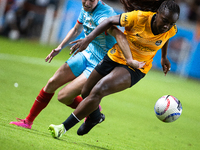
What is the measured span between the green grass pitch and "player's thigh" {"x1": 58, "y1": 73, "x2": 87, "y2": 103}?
1.66ft

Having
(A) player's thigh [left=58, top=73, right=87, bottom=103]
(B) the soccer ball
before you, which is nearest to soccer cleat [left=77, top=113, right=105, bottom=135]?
(A) player's thigh [left=58, top=73, right=87, bottom=103]

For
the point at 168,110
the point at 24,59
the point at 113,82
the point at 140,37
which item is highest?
the point at 140,37

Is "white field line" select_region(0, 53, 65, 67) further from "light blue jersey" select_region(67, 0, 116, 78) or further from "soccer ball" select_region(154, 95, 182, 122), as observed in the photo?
"soccer ball" select_region(154, 95, 182, 122)

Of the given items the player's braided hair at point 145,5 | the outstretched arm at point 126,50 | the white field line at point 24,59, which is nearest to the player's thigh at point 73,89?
the outstretched arm at point 126,50

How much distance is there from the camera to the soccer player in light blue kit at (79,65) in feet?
14.8

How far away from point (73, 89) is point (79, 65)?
1.21ft

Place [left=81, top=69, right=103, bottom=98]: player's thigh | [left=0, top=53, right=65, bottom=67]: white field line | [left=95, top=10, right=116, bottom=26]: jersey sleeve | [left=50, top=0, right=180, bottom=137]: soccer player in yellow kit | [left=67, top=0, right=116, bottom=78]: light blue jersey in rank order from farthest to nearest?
[left=0, top=53, right=65, bottom=67]: white field line < [left=67, top=0, right=116, bottom=78]: light blue jersey < [left=95, top=10, right=116, bottom=26]: jersey sleeve < [left=81, top=69, right=103, bottom=98]: player's thigh < [left=50, top=0, right=180, bottom=137]: soccer player in yellow kit

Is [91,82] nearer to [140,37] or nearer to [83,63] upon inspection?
[83,63]

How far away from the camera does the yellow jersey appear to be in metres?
3.81

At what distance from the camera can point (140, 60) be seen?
4047 mm

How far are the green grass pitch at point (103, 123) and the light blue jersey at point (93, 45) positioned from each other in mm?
966

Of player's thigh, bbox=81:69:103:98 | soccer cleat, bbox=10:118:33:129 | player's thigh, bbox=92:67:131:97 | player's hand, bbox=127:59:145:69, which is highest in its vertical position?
player's hand, bbox=127:59:145:69

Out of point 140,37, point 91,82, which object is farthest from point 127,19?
point 91,82

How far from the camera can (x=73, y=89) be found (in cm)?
462
